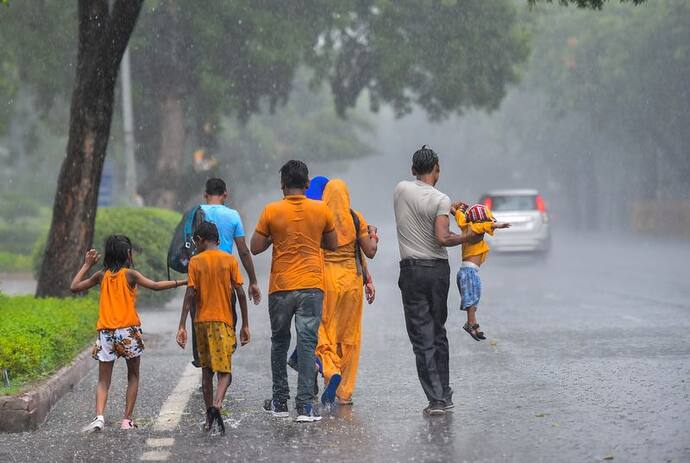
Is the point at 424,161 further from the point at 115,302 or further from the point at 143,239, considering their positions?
the point at 143,239

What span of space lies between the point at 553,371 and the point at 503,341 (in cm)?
253

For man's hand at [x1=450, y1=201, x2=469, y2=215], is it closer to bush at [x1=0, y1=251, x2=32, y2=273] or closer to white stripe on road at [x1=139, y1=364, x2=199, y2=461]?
white stripe on road at [x1=139, y1=364, x2=199, y2=461]

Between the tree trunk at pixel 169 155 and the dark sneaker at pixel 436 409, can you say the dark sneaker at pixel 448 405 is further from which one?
the tree trunk at pixel 169 155

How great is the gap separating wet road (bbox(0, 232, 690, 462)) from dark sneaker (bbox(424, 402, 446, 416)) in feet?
0.25

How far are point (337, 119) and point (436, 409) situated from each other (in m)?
52.9

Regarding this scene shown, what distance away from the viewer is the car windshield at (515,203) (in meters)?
29.7

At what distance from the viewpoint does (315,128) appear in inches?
2375

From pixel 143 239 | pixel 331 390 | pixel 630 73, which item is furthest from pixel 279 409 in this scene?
pixel 630 73

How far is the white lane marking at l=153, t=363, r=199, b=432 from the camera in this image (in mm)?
8188

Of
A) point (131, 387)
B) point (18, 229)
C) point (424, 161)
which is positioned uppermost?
point (424, 161)

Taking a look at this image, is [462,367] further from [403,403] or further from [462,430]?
[462,430]

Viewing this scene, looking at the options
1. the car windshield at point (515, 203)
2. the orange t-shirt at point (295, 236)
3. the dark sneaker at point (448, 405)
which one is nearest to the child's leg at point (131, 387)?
the orange t-shirt at point (295, 236)

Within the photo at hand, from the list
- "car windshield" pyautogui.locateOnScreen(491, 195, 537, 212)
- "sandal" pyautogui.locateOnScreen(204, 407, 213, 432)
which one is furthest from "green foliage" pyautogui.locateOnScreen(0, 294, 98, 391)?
"car windshield" pyautogui.locateOnScreen(491, 195, 537, 212)

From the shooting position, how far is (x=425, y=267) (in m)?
8.41
